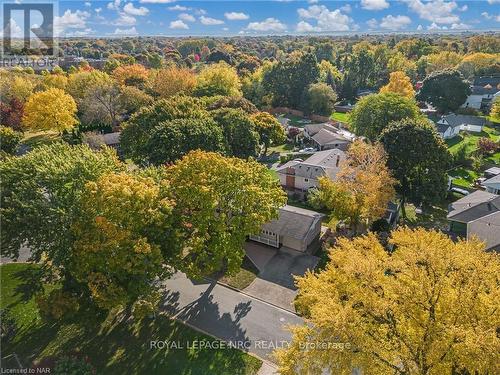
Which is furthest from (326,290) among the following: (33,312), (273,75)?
(273,75)

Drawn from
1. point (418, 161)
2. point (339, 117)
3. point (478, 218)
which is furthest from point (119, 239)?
point (339, 117)

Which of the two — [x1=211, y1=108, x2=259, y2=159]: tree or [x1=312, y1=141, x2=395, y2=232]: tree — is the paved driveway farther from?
[x1=211, y1=108, x2=259, y2=159]: tree

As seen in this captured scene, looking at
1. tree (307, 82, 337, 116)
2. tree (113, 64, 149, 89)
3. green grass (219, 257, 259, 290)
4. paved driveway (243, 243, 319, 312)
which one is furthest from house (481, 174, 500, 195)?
tree (113, 64, 149, 89)

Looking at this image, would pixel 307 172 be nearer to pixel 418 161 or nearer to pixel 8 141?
pixel 418 161

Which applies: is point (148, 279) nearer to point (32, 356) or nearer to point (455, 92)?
point (32, 356)

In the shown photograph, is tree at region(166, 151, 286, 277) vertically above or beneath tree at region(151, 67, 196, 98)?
beneath

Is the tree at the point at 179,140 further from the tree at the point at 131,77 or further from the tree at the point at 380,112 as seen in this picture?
the tree at the point at 131,77
